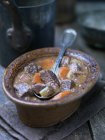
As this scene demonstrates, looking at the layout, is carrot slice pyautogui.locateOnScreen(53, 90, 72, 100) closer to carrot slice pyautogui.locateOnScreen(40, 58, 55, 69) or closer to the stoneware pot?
the stoneware pot

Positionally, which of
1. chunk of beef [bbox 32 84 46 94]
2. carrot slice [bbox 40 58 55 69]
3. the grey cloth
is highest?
chunk of beef [bbox 32 84 46 94]

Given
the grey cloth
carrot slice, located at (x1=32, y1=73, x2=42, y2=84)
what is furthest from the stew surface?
the grey cloth

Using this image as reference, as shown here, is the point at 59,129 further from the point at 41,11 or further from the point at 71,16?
the point at 71,16

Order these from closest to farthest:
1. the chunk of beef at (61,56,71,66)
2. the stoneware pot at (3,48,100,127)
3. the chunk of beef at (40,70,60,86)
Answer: the stoneware pot at (3,48,100,127) → the chunk of beef at (40,70,60,86) → the chunk of beef at (61,56,71,66)

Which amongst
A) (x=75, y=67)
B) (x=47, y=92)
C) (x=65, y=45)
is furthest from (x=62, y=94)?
(x=65, y=45)

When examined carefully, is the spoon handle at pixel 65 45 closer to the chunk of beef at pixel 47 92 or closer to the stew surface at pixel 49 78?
the stew surface at pixel 49 78

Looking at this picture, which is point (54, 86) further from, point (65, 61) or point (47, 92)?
point (65, 61)

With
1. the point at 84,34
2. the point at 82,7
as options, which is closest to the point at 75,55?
the point at 84,34
